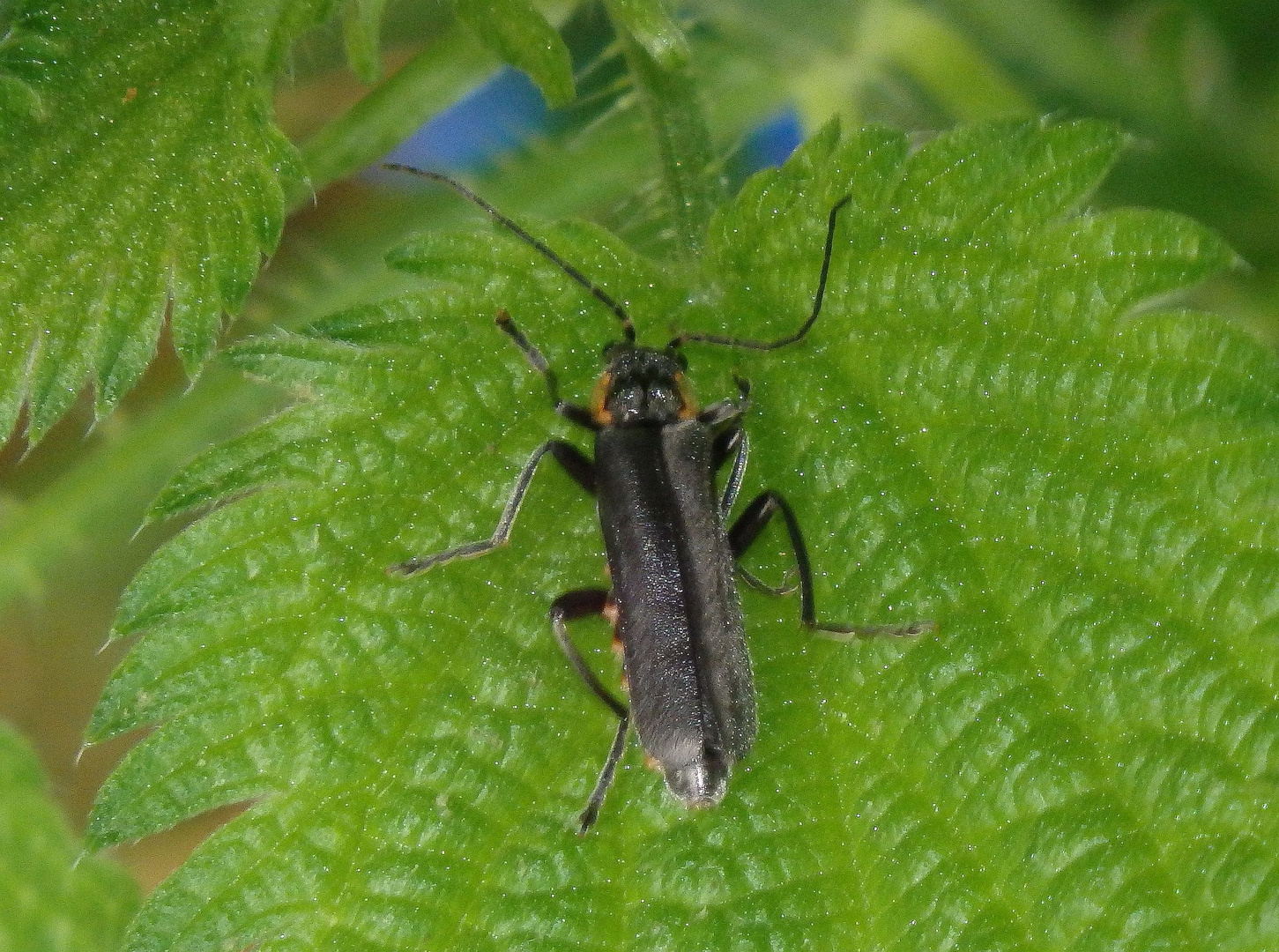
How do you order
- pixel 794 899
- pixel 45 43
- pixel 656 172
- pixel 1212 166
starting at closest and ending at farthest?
pixel 794 899 < pixel 45 43 < pixel 656 172 < pixel 1212 166

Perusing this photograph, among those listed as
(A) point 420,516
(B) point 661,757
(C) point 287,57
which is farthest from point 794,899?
(C) point 287,57

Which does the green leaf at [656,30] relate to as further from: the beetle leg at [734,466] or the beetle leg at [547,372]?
the beetle leg at [734,466]

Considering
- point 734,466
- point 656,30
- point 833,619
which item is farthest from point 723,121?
point 833,619

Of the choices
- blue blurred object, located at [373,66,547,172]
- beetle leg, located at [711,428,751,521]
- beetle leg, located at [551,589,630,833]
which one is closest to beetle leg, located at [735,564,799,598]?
beetle leg, located at [711,428,751,521]

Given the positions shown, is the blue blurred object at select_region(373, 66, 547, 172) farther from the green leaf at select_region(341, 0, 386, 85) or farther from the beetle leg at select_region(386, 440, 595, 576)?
the beetle leg at select_region(386, 440, 595, 576)

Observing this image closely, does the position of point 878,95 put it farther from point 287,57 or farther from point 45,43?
point 45,43
